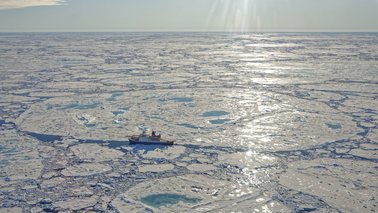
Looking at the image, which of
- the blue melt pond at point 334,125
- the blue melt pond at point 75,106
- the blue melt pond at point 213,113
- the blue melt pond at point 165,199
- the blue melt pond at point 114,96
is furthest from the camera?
the blue melt pond at point 114,96

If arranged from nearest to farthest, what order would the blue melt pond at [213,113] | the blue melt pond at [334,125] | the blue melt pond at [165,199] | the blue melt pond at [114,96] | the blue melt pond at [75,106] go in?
1. the blue melt pond at [165,199]
2. the blue melt pond at [334,125]
3. the blue melt pond at [213,113]
4. the blue melt pond at [75,106]
5. the blue melt pond at [114,96]

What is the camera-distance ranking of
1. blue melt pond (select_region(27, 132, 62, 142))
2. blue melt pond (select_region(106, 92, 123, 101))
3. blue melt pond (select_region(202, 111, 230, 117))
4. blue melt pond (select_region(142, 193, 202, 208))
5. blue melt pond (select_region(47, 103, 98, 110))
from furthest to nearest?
1. blue melt pond (select_region(106, 92, 123, 101))
2. blue melt pond (select_region(47, 103, 98, 110))
3. blue melt pond (select_region(202, 111, 230, 117))
4. blue melt pond (select_region(27, 132, 62, 142))
5. blue melt pond (select_region(142, 193, 202, 208))

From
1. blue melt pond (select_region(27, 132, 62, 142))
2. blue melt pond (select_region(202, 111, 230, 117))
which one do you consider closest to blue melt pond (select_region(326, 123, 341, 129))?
blue melt pond (select_region(202, 111, 230, 117))

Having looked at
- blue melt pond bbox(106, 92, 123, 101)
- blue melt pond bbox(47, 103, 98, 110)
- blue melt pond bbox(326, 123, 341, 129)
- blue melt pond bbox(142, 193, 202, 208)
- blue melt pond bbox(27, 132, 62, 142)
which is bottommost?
blue melt pond bbox(142, 193, 202, 208)

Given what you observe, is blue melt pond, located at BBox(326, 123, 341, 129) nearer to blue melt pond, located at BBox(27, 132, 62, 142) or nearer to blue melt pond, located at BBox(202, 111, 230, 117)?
blue melt pond, located at BBox(202, 111, 230, 117)

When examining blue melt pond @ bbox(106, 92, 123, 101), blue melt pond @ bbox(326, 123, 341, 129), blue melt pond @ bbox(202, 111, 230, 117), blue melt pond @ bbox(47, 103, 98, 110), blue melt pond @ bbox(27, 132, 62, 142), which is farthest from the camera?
blue melt pond @ bbox(106, 92, 123, 101)

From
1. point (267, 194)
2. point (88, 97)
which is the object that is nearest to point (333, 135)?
point (267, 194)

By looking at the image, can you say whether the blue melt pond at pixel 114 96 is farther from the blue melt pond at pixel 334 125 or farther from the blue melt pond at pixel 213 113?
the blue melt pond at pixel 334 125

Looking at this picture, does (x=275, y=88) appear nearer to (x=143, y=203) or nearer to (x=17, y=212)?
(x=143, y=203)

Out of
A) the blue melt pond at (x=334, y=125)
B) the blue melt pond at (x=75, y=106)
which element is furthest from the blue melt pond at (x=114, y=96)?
the blue melt pond at (x=334, y=125)
